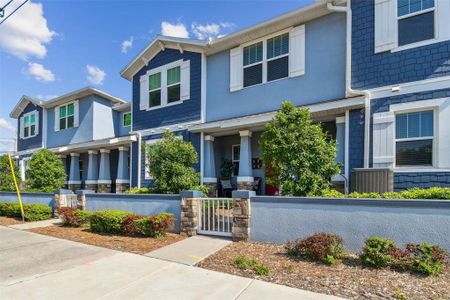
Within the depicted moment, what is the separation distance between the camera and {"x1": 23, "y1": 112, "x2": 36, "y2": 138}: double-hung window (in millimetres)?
20906

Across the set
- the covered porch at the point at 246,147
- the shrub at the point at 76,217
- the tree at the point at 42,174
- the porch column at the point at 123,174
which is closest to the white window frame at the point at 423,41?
the covered porch at the point at 246,147

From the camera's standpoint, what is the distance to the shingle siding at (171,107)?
473 inches

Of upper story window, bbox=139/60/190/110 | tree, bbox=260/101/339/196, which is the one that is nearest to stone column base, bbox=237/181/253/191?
tree, bbox=260/101/339/196

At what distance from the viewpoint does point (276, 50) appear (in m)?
10.2

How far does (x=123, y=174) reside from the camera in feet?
49.2

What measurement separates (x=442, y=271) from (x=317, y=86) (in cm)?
608

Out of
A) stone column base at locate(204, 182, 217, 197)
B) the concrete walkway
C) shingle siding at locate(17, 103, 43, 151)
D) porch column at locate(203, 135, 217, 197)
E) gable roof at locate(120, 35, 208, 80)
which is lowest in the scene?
the concrete walkway

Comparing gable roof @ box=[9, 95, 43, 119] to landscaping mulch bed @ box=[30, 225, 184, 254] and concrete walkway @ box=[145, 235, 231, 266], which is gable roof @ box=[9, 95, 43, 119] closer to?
landscaping mulch bed @ box=[30, 225, 184, 254]

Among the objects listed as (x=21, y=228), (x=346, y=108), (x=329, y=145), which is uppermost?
(x=346, y=108)

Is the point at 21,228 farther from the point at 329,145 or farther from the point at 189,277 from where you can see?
the point at 329,145

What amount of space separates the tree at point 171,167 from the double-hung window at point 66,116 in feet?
37.4

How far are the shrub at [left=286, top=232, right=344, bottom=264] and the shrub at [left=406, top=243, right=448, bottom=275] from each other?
120cm

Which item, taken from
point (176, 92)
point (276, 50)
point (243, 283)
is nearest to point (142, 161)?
point (176, 92)

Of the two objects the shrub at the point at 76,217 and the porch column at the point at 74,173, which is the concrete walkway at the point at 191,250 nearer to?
the shrub at the point at 76,217
